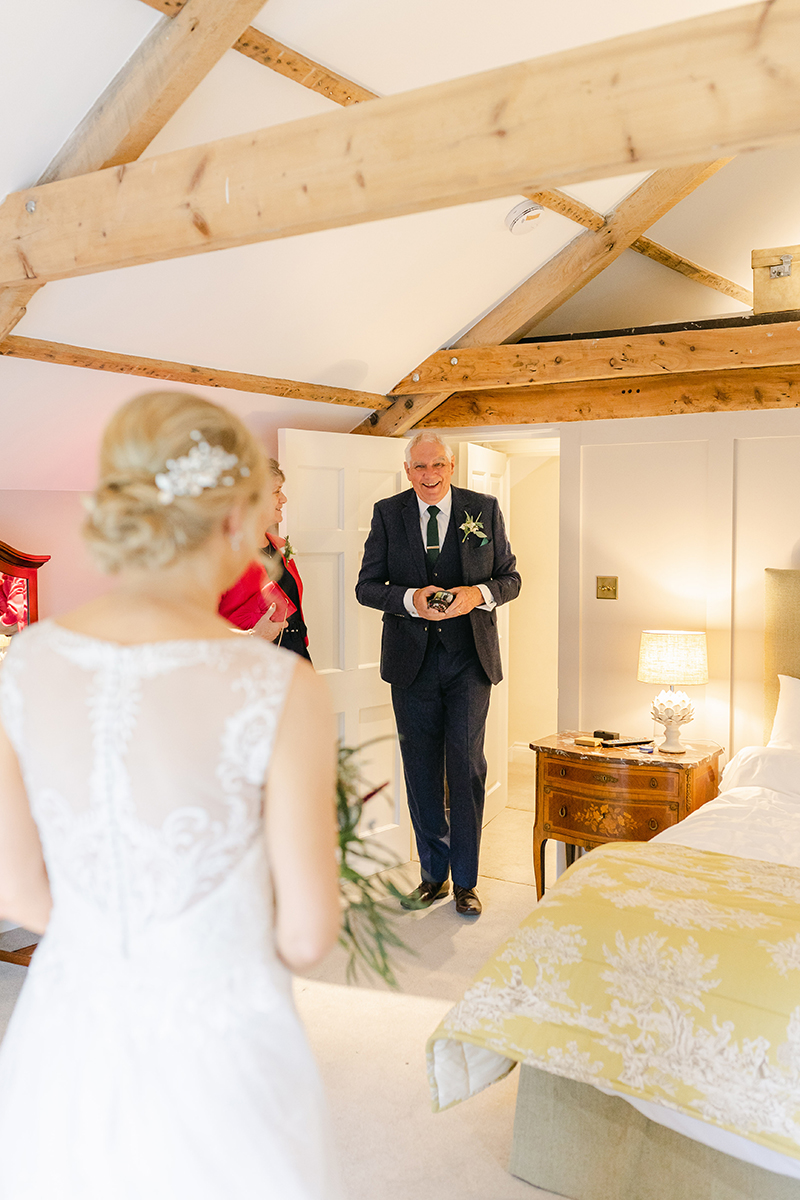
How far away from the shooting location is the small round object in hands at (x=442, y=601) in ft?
12.4

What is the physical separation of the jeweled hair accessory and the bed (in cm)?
157

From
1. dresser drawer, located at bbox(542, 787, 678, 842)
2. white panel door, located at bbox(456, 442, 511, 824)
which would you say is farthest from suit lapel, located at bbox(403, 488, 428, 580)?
dresser drawer, located at bbox(542, 787, 678, 842)

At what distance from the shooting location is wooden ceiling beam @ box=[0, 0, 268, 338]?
2.28 metres

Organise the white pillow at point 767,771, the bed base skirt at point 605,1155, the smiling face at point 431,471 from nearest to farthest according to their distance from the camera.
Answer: the bed base skirt at point 605,1155
the white pillow at point 767,771
the smiling face at point 431,471

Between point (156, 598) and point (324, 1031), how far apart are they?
228 cm

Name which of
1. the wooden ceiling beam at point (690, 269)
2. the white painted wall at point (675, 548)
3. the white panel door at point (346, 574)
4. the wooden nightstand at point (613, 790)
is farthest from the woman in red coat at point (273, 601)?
the wooden ceiling beam at point (690, 269)

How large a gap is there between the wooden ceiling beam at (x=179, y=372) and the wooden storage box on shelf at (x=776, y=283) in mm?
1678

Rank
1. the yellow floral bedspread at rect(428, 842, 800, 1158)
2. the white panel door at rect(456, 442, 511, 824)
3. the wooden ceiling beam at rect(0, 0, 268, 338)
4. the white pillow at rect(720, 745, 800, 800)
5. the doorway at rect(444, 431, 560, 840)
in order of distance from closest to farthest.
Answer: the yellow floral bedspread at rect(428, 842, 800, 1158), the wooden ceiling beam at rect(0, 0, 268, 338), the white pillow at rect(720, 745, 800, 800), the white panel door at rect(456, 442, 511, 824), the doorway at rect(444, 431, 560, 840)

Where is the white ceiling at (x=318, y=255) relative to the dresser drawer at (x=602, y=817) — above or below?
above

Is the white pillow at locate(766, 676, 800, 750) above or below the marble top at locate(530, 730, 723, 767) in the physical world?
above

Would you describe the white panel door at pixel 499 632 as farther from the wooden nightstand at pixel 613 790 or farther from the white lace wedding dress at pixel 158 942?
the white lace wedding dress at pixel 158 942

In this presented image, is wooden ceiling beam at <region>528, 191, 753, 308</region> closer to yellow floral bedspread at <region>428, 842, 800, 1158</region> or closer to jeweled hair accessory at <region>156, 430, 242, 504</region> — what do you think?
yellow floral bedspread at <region>428, 842, 800, 1158</region>

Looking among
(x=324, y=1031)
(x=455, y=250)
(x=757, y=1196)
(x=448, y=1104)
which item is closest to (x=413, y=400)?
(x=455, y=250)

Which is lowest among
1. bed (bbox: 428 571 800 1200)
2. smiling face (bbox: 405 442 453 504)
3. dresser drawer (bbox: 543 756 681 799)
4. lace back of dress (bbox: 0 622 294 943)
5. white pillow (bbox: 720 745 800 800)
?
bed (bbox: 428 571 800 1200)
